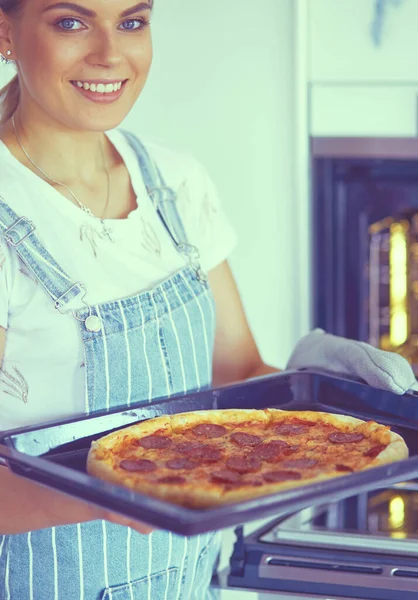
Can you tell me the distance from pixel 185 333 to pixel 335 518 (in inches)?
13.3

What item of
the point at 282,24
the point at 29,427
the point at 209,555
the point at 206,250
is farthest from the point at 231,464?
the point at 282,24

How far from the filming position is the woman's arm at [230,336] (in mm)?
1681

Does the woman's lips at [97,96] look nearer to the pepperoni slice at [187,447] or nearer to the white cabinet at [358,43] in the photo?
the pepperoni slice at [187,447]

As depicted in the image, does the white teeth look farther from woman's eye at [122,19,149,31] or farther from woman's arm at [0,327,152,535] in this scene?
woman's arm at [0,327,152,535]

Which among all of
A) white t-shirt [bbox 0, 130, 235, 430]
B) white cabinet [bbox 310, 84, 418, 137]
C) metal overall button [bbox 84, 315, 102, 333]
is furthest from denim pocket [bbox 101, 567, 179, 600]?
white cabinet [bbox 310, 84, 418, 137]

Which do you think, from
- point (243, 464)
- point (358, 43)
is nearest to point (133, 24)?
point (243, 464)

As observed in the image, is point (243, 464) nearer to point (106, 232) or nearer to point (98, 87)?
point (106, 232)

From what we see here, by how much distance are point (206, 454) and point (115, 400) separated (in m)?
0.20

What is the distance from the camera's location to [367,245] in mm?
2338

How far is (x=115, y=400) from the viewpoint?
143 centimetres

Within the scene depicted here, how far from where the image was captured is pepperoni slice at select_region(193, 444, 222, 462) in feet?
4.15

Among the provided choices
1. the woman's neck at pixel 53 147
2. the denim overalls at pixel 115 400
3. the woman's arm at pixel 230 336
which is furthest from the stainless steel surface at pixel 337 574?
the woman's neck at pixel 53 147

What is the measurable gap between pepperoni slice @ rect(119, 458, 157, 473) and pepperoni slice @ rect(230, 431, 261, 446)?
0.14 m

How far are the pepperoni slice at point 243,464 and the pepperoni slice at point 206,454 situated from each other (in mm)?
25
